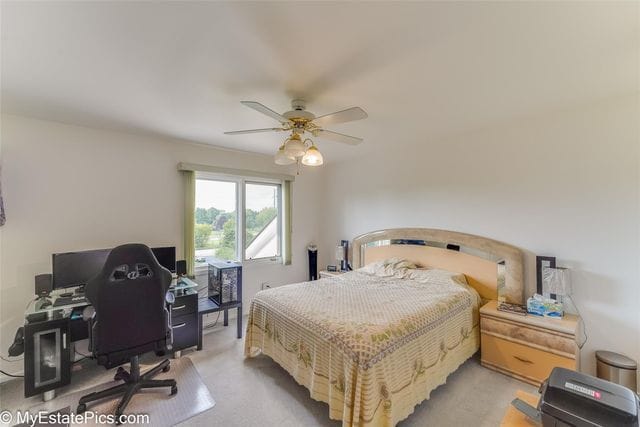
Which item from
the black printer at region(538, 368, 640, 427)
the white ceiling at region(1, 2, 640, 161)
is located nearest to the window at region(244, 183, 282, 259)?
the white ceiling at region(1, 2, 640, 161)

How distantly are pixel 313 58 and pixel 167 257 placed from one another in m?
2.76

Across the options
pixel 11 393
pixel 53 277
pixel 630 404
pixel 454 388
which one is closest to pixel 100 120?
pixel 53 277

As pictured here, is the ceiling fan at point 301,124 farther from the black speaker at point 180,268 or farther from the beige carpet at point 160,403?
the beige carpet at point 160,403

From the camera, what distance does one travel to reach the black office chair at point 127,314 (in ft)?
6.33

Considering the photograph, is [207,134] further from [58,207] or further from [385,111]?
[385,111]

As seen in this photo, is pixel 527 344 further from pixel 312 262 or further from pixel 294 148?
pixel 312 262

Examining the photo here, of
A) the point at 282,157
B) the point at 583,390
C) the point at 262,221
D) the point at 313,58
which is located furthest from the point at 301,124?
the point at 262,221

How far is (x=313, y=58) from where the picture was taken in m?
1.67

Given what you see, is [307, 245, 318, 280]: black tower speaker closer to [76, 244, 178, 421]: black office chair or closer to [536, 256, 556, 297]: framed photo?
[76, 244, 178, 421]: black office chair

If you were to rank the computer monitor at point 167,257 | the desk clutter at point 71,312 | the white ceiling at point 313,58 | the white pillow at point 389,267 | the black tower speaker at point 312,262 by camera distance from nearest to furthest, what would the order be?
the white ceiling at point 313,58 → the desk clutter at point 71,312 → the computer monitor at point 167,257 → the white pillow at point 389,267 → the black tower speaker at point 312,262

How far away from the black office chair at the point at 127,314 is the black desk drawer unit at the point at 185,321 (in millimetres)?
619

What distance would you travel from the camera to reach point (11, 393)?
7.48ft

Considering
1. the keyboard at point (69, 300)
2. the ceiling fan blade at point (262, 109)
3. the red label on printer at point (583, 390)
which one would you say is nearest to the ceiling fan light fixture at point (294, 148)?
the ceiling fan blade at point (262, 109)

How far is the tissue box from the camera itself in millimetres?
2447
